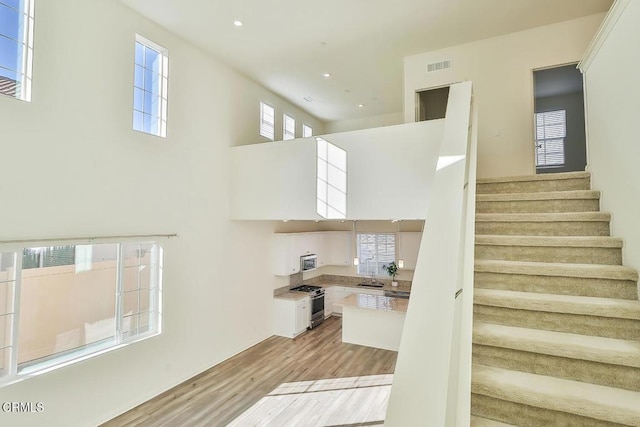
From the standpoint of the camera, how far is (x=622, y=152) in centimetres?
229

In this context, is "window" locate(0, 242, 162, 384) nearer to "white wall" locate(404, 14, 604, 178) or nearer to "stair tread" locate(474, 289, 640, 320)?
"stair tread" locate(474, 289, 640, 320)

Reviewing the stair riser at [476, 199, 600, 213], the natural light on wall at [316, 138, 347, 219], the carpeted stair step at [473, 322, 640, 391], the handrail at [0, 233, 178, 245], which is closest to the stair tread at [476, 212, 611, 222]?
the stair riser at [476, 199, 600, 213]

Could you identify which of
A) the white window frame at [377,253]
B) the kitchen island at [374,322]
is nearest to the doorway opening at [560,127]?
the white window frame at [377,253]

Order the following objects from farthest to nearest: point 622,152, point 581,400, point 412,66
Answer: point 412,66 < point 622,152 < point 581,400

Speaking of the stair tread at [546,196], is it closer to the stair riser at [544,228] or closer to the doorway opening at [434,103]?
the stair riser at [544,228]

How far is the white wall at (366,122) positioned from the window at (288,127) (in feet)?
5.70

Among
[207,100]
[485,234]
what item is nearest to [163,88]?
[207,100]

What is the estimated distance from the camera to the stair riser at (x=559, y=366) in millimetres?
1611

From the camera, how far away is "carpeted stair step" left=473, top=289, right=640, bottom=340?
1838 mm

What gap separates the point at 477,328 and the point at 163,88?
190 inches

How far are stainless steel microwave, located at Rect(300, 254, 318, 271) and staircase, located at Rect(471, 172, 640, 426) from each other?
16.4 feet

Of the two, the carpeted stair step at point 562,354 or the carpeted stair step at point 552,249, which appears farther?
the carpeted stair step at point 552,249

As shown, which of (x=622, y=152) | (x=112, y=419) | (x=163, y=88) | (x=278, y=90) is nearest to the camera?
(x=622, y=152)

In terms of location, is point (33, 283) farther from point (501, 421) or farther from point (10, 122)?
point (501, 421)
